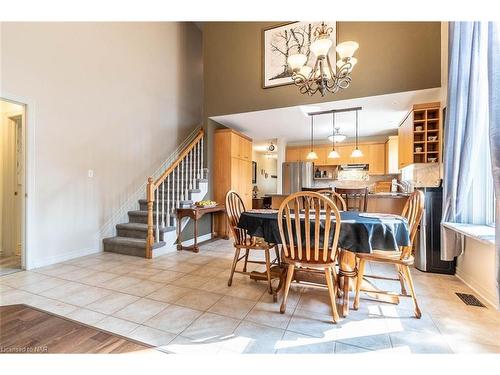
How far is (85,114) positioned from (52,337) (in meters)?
3.18

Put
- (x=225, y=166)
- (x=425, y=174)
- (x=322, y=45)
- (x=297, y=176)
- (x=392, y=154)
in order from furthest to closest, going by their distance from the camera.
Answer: (x=297, y=176) → (x=392, y=154) → (x=225, y=166) → (x=425, y=174) → (x=322, y=45)

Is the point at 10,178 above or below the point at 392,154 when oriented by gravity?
below

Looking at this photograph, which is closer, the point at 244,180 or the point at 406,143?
the point at 406,143

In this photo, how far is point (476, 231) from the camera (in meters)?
2.24

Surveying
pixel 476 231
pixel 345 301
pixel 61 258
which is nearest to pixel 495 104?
pixel 476 231

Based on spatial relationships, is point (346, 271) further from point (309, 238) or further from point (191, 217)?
point (191, 217)

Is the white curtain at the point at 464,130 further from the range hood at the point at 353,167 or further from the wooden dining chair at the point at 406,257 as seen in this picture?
the range hood at the point at 353,167

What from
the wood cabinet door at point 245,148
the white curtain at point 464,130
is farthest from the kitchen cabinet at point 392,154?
the wood cabinet door at point 245,148

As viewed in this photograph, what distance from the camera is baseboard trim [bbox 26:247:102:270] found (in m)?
2.99

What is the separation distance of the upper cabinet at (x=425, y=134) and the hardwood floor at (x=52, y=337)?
167 inches

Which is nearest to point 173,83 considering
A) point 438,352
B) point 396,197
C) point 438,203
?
point 396,197

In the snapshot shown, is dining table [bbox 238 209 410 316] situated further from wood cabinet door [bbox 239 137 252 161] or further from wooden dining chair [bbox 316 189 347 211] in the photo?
wood cabinet door [bbox 239 137 252 161]

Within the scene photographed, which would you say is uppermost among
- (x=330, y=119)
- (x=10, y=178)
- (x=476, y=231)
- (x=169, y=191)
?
(x=330, y=119)

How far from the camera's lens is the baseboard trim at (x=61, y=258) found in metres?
2.99
